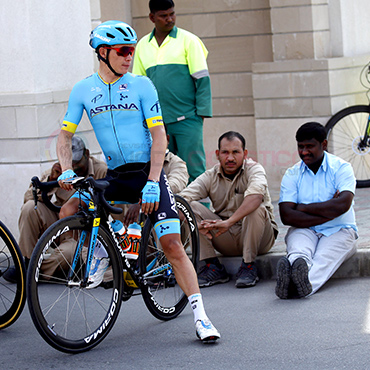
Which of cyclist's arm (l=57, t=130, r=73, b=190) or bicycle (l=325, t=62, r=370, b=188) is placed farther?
bicycle (l=325, t=62, r=370, b=188)

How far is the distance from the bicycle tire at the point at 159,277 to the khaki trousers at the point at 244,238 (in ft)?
Answer: 2.57

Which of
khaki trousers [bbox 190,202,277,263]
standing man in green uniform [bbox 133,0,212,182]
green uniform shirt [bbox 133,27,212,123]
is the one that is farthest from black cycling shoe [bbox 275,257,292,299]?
green uniform shirt [bbox 133,27,212,123]

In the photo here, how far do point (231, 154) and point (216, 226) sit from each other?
66cm

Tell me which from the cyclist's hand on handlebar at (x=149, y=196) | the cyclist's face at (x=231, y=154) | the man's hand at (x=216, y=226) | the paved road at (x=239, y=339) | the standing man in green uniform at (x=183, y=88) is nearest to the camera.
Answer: the paved road at (x=239, y=339)

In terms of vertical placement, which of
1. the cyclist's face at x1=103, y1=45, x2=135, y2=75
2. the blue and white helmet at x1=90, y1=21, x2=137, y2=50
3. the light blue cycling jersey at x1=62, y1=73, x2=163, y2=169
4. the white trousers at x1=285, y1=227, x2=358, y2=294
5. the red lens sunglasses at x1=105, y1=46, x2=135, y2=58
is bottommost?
the white trousers at x1=285, y1=227, x2=358, y2=294

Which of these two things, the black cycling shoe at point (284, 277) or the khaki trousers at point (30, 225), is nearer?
the black cycling shoe at point (284, 277)

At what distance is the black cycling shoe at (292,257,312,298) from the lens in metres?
5.96

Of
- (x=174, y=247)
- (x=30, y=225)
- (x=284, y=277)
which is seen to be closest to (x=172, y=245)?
(x=174, y=247)

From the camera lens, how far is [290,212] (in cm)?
659

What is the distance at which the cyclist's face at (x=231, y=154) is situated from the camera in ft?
22.5

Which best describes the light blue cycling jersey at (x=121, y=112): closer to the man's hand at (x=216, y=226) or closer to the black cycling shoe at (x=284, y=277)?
the black cycling shoe at (x=284, y=277)

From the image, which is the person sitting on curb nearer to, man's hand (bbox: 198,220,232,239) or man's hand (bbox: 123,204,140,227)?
man's hand (bbox: 198,220,232,239)

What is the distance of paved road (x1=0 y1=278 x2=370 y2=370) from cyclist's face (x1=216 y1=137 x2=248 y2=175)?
1.21 metres

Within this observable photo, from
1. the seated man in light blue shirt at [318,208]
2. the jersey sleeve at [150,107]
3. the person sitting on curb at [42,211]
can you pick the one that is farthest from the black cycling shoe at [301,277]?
the person sitting on curb at [42,211]
